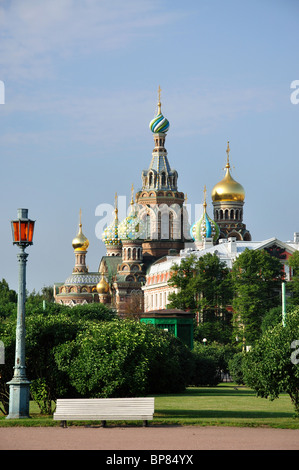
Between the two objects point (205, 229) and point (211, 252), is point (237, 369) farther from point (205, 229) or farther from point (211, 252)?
point (205, 229)

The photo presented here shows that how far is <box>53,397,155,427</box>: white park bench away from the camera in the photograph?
2064 cm

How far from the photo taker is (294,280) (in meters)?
72.9

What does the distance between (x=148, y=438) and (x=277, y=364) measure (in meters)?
4.87

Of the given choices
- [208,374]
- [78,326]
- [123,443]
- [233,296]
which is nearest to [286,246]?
[233,296]

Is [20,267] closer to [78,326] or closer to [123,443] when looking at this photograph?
[78,326]

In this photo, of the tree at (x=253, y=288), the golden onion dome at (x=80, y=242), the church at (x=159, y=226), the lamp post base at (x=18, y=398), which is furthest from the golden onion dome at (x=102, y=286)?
the lamp post base at (x=18, y=398)

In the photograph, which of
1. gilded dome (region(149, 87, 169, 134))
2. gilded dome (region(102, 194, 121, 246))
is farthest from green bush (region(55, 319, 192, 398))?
gilded dome (region(102, 194, 121, 246))

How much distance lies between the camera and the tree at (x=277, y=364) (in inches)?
880

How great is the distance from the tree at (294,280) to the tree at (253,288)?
110 centimetres

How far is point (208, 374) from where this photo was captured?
43094 millimetres

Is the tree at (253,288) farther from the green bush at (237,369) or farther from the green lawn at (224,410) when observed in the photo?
the green lawn at (224,410)

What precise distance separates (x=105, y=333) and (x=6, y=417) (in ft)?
11.0

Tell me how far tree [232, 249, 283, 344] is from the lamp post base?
45674 millimetres

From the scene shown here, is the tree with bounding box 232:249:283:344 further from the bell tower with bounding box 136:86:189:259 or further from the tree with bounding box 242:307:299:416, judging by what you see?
the tree with bounding box 242:307:299:416
